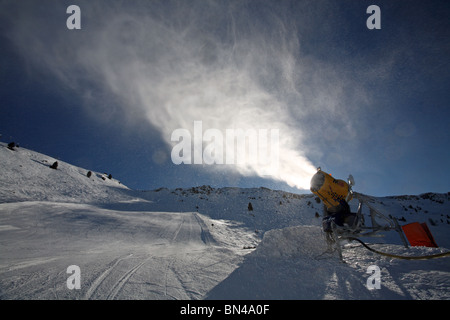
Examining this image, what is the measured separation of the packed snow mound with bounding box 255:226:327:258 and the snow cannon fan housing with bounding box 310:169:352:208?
1.45 metres

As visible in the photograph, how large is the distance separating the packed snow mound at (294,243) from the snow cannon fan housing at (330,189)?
4.76ft

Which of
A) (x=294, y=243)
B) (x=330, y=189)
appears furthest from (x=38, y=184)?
(x=330, y=189)

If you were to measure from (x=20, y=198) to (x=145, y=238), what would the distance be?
486 inches

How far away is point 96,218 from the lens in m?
11.0

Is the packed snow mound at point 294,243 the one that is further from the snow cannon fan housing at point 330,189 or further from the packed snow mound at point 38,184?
the packed snow mound at point 38,184

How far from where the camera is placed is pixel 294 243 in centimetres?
557

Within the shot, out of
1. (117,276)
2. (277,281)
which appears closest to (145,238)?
(117,276)

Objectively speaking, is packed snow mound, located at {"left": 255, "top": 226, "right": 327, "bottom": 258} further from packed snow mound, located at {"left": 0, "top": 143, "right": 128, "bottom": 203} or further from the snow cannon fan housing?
packed snow mound, located at {"left": 0, "top": 143, "right": 128, "bottom": 203}

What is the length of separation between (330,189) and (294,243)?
2108 mm

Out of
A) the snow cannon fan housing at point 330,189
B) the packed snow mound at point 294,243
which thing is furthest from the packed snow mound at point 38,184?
the snow cannon fan housing at point 330,189

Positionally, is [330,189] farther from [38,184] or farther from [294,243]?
[38,184]

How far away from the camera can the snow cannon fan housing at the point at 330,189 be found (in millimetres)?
4750

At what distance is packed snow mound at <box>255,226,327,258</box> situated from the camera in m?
5.01
